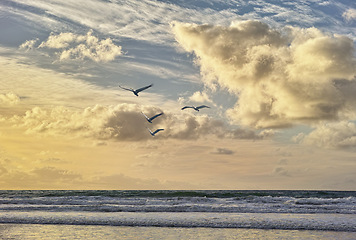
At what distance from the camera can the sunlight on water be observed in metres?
17.8

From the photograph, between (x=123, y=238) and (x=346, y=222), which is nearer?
(x=123, y=238)

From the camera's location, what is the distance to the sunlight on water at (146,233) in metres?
17.8

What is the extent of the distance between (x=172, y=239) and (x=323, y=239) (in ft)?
23.8

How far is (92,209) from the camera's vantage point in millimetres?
30750

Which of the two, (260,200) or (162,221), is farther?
(260,200)

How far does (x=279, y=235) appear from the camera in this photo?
18.4m

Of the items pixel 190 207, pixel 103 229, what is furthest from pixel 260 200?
pixel 103 229

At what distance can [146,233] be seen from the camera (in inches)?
741

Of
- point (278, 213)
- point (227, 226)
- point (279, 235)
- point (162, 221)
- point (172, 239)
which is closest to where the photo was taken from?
point (172, 239)

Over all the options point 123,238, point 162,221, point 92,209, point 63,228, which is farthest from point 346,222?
point 92,209

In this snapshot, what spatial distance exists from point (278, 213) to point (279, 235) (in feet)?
34.2

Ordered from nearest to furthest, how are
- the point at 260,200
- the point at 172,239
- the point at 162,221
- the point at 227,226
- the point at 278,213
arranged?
the point at 172,239 → the point at 227,226 → the point at 162,221 → the point at 278,213 → the point at 260,200

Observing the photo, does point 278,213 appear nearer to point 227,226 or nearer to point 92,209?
point 227,226

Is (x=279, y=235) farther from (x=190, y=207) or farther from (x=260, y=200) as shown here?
(x=260, y=200)
